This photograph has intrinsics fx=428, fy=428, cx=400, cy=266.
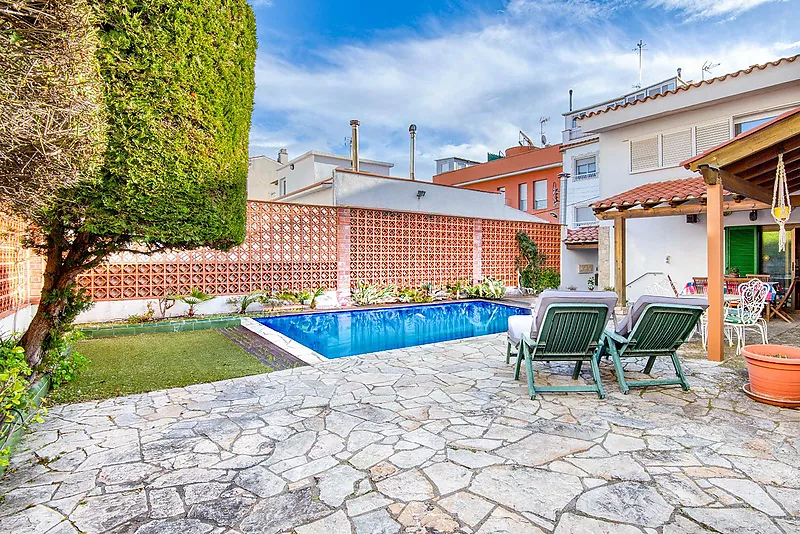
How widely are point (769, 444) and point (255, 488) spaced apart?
3926 mm

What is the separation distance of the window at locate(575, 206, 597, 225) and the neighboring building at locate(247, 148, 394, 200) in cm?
1064

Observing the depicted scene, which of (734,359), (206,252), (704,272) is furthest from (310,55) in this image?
(734,359)

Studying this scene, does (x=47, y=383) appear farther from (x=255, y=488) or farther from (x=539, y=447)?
(x=539, y=447)

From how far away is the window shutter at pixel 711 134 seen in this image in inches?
434

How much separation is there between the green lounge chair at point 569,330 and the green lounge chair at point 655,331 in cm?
26

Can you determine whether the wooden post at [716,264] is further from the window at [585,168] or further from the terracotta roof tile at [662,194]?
the window at [585,168]

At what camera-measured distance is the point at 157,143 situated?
454cm

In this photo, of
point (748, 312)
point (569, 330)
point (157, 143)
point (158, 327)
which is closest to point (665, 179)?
point (748, 312)

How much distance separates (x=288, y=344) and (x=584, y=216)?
18.4m

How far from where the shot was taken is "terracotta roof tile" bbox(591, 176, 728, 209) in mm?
9227

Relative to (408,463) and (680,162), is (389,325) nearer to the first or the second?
(408,463)

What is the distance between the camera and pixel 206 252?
36.4 ft

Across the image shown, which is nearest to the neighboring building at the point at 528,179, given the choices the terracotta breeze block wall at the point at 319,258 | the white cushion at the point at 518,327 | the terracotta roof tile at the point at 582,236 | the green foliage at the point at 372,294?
the terracotta roof tile at the point at 582,236

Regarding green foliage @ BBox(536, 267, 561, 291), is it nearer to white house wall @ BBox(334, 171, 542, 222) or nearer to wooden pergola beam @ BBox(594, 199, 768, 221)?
white house wall @ BBox(334, 171, 542, 222)
